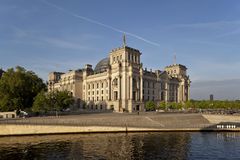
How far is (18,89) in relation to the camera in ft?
317

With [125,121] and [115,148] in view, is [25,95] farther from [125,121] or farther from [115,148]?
[115,148]

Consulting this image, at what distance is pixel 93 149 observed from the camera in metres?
51.6

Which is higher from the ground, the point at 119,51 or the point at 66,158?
the point at 119,51

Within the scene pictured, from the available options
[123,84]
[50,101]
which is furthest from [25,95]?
[123,84]

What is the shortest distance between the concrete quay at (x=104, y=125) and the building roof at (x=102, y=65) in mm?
85625

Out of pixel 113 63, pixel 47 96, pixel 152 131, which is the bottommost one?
pixel 152 131

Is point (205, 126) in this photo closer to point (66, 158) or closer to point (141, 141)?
point (141, 141)

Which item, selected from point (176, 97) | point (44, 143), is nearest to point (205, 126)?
point (44, 143)

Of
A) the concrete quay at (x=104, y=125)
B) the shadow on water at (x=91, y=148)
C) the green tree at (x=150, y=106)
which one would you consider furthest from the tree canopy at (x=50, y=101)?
the green tree at (x=150, y=106)

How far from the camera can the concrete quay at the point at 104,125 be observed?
70812 millimetres

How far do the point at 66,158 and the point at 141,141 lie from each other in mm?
20861

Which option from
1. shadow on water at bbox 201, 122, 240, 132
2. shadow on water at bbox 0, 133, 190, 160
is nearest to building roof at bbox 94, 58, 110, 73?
shadow on water at bbox 201, 122, 240, 132

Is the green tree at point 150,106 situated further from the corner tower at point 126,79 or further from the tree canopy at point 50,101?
the tree canopy at point 50,101

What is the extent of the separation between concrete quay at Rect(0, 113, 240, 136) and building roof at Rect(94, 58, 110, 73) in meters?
85.6
